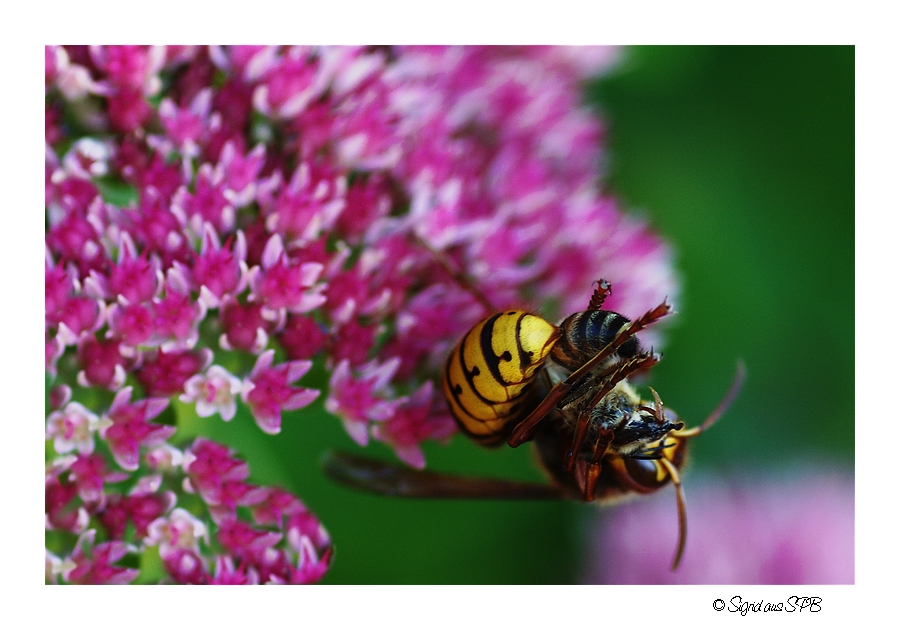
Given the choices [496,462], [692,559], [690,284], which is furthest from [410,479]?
[690,284]

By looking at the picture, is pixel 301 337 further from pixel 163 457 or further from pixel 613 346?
pixel 613 346

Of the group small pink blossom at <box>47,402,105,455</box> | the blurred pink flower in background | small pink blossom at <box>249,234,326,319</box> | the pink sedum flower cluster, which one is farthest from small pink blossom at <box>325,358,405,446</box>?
the blurred pink flower in background

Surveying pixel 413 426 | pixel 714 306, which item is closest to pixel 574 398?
pixel 413 426

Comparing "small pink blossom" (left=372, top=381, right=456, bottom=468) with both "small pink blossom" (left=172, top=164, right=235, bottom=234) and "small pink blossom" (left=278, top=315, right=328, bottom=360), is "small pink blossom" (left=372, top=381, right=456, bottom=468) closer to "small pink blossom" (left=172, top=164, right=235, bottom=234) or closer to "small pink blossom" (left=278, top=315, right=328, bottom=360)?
"small pink blossom" (left=278, top=315, right=328, bottom=360)

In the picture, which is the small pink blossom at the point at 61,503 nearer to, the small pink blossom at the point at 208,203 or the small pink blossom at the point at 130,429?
the small pink blossom at the point at 130,429

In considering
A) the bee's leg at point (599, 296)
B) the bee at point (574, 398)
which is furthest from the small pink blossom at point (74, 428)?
the bee's leg at point (599, 296)
